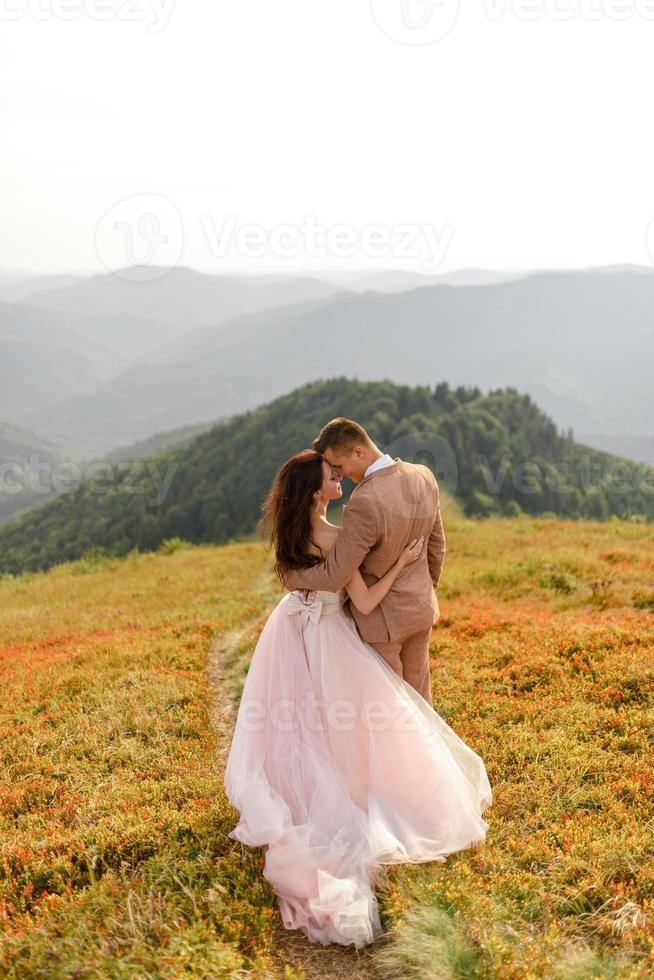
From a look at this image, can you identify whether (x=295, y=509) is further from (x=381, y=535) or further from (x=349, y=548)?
(x=381, y=535)

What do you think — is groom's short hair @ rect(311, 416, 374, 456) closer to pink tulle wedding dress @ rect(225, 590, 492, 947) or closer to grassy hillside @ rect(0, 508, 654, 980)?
pink tulle wedding dress @ rect(225, 590, 492, 947)

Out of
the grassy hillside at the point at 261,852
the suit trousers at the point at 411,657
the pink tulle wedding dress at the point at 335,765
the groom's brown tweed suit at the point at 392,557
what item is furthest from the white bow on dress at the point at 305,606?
the grassy hillside at the point at 261,852

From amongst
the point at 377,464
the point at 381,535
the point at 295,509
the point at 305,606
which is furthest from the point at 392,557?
the point at 305,606

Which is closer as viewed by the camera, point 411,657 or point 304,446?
point 411,657

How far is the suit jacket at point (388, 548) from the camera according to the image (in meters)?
5.44

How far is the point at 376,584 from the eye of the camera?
577 centimetres

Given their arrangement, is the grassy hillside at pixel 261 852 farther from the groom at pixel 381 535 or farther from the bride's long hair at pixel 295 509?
the bride's long hair at pixel 295 509

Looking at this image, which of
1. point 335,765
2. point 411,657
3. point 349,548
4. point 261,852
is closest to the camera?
point 349,548

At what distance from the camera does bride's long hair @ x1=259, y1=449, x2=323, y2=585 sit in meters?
5.52

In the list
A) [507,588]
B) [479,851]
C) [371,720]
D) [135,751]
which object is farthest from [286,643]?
[507,588]

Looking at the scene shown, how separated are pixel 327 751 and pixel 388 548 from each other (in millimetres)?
1980

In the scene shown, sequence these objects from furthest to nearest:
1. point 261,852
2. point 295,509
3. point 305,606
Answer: point 305,606
point 261,852
point 295,509

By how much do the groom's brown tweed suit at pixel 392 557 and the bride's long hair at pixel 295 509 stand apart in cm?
16

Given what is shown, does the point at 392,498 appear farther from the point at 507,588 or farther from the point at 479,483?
→ the point at 479,483
